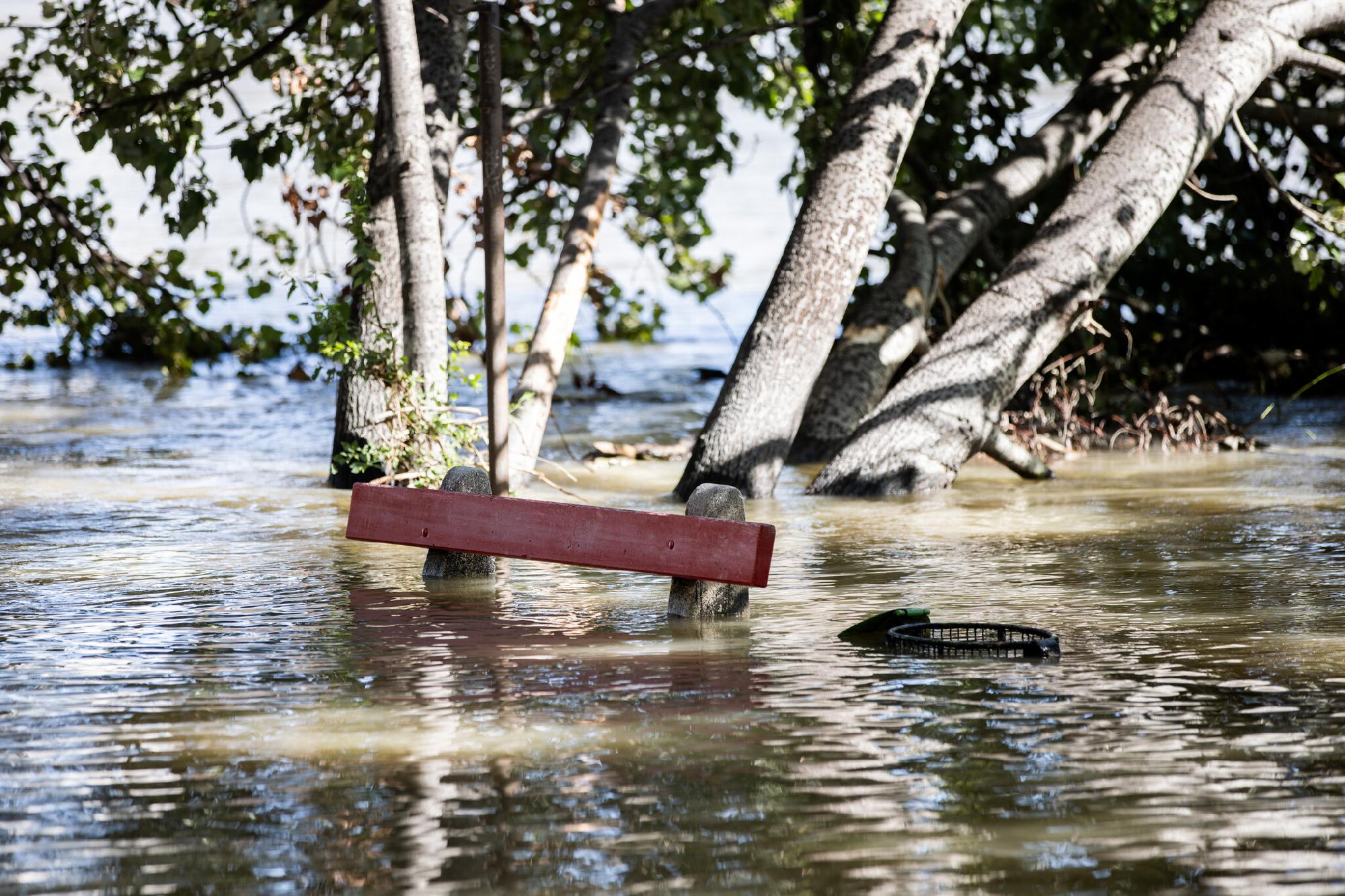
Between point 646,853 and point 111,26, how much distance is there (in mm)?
8916

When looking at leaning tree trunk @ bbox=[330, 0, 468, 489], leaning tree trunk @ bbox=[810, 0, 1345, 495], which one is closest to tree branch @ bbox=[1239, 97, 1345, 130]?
leaning tree trunk @ bbox=[810, 0, 1345, 495]

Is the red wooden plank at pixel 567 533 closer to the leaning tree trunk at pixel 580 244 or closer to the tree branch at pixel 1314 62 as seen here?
the leaning tree trunk at pixel 580 244

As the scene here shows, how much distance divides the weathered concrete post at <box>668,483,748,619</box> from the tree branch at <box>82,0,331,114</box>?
5.12 m

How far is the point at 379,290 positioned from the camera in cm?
948

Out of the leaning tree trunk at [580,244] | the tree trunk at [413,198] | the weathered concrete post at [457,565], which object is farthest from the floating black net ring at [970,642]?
the tree trunk at [413,198]

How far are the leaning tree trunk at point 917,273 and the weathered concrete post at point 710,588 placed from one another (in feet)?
15.9

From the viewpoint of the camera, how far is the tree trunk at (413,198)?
8750 millimetres

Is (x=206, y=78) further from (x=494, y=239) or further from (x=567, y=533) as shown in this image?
(x=567, y=533)

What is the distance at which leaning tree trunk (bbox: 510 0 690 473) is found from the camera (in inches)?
384

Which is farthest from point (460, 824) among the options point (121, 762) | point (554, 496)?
point (554, 496)

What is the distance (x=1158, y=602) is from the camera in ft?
20.2

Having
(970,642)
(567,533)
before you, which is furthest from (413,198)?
(970,642)

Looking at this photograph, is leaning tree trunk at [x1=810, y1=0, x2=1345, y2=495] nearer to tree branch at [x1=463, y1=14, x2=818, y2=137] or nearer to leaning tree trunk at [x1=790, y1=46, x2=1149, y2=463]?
leaning tree trunk at [x1=790, y1=46, x2=1149, y2=463]

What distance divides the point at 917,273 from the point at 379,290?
4003 millimetres
